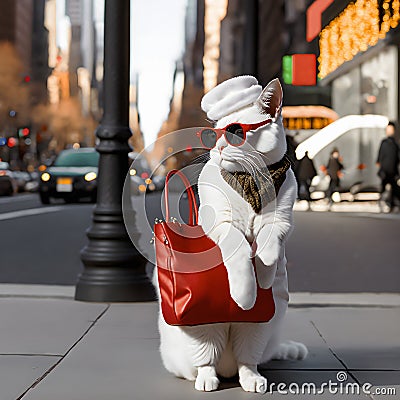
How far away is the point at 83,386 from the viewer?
4.68 metres

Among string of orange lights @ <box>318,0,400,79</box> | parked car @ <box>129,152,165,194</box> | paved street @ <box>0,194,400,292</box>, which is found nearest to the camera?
parked car @ <box>129,152,165,194</box>

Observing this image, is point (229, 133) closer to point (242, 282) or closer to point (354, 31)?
point (242, 282)

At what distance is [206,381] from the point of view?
180 inches

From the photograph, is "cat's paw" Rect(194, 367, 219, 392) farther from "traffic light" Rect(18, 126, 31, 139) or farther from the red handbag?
"traffic light" Rect(18, 126, 31, 139)

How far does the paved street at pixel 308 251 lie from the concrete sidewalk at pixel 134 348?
1.63 metres

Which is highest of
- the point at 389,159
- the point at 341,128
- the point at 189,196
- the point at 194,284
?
the point at 341,128

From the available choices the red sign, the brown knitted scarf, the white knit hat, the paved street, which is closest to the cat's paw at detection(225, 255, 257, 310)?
the brown knitted scarf

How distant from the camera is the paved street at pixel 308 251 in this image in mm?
9797

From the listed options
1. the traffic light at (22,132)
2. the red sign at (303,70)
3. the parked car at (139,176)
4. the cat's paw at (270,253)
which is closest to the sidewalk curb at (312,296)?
the parked car at (139,176)

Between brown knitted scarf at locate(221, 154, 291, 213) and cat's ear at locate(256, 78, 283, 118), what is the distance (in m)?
0.29

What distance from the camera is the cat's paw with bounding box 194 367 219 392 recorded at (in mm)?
4574

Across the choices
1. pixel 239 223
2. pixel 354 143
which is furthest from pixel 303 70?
pixel 239 223

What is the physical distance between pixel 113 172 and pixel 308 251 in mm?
5682

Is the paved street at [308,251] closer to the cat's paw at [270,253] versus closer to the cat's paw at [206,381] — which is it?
the cat's paw at [206,381]
